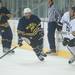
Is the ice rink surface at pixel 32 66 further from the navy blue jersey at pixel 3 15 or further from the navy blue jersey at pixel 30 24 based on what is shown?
the navy blue jersey at pixel 3 15

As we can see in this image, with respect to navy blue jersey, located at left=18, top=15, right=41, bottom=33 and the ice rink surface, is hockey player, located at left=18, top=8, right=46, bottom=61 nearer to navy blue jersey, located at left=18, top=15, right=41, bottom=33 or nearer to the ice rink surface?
navy blue jersey, located at left=18, top=15, right=41, bottom=33

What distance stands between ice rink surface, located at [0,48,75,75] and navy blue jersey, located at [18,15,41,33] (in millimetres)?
650

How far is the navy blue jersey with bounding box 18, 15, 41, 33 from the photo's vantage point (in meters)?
7.93

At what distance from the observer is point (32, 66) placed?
25.3 ft

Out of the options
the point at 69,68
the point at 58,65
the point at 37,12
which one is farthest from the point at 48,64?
the point at 37,12

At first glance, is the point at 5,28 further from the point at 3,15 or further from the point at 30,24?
the point at 30,24

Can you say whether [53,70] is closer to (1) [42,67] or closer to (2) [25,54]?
(1) [42,67]

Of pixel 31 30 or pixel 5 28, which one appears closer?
pixel 31 30

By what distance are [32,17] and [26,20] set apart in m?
0.12

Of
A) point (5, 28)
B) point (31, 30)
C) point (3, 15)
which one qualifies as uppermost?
point (31, 30)

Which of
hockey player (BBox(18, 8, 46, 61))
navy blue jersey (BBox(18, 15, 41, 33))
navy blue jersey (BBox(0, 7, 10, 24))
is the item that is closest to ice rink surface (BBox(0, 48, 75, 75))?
hockey player (BBox(18, 8, 46, 61))

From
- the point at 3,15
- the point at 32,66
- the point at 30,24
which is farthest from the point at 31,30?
the point at 3,15

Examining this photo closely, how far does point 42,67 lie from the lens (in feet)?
24.8

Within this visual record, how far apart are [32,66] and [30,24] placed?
792 mm
